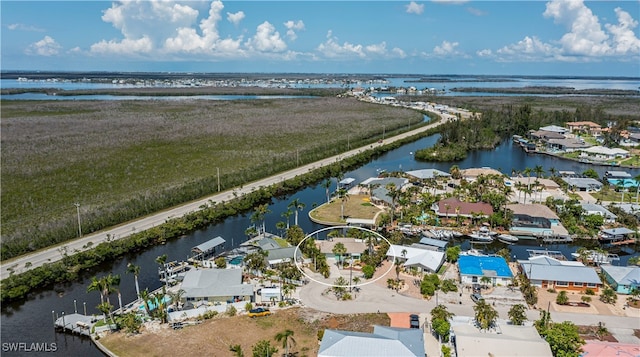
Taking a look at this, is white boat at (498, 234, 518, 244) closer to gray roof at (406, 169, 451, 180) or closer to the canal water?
the canal water

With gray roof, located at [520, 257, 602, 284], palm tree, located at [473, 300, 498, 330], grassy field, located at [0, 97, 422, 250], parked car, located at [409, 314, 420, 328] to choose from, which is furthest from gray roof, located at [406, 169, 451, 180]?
palm tree, located at [473, 300, 498, 330]

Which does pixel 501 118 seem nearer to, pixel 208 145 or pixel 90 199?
pixel 208 145

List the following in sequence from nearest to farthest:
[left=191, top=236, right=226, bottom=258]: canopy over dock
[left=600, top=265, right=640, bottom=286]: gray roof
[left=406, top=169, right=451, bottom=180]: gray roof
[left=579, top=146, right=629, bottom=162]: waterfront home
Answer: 1. [left=600, top=265, right=640, bottom=286]: gray roof
2. [left=191, top=236, right=226, bottom=258]: canopy over dock
3. [left=406, top=169, right=451, bottom=180]: gray roof
4. [left=579, top=146, right=629, bottom=162]: waterfront home

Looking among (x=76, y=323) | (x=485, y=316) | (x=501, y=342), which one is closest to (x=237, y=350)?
(x=76, y=323)

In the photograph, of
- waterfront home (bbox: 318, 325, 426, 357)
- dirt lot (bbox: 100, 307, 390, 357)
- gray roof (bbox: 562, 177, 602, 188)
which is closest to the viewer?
waterfront home (bbox: 318, 325, 426, 357)

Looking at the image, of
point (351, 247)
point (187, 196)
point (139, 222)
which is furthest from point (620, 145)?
point (139, 222)

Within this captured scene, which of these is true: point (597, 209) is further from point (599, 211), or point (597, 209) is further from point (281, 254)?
point (281, 254)

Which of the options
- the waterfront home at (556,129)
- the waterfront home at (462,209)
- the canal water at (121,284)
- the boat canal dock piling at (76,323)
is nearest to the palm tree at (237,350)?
the canal water at (121,284)
